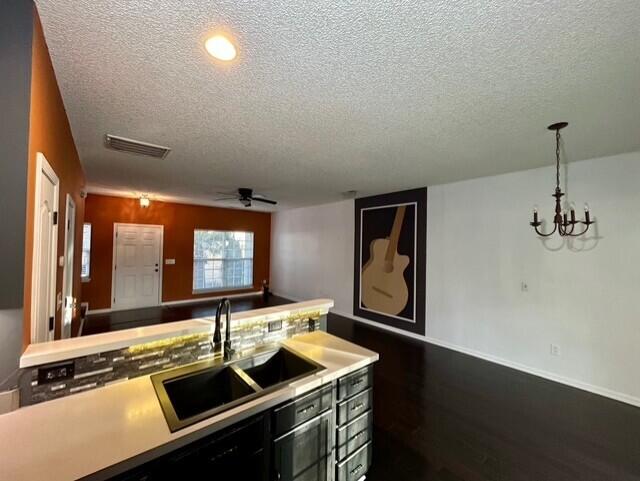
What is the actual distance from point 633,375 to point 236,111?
459 cm

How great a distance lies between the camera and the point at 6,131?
3.75 feet

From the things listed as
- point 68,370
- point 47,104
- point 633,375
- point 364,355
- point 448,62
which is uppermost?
point 448,62

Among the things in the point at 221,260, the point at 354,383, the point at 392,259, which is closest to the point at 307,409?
the point at 354,383

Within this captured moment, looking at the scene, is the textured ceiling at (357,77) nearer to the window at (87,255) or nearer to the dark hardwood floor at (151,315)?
the dark hardwood floor at (151,315)

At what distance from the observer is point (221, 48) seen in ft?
4.62

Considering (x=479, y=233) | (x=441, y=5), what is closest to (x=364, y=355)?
(x=441, y=5)

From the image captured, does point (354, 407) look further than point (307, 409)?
Yes

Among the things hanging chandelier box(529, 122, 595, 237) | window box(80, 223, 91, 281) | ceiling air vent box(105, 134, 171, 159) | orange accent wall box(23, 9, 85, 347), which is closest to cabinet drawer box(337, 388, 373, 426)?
orange accent wall box(23, 9, 85, 347)

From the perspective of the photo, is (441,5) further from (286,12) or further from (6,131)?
(6,131)

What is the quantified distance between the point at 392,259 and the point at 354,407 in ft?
11.8

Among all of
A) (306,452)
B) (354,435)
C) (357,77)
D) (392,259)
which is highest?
(357,77)

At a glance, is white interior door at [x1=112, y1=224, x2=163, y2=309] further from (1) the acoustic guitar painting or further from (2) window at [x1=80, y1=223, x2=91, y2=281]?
(1) the acoustic guitar painting

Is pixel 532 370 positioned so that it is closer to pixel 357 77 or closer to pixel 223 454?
pixel 223 454

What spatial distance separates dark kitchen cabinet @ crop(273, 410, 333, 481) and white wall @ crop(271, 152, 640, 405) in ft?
10.5
